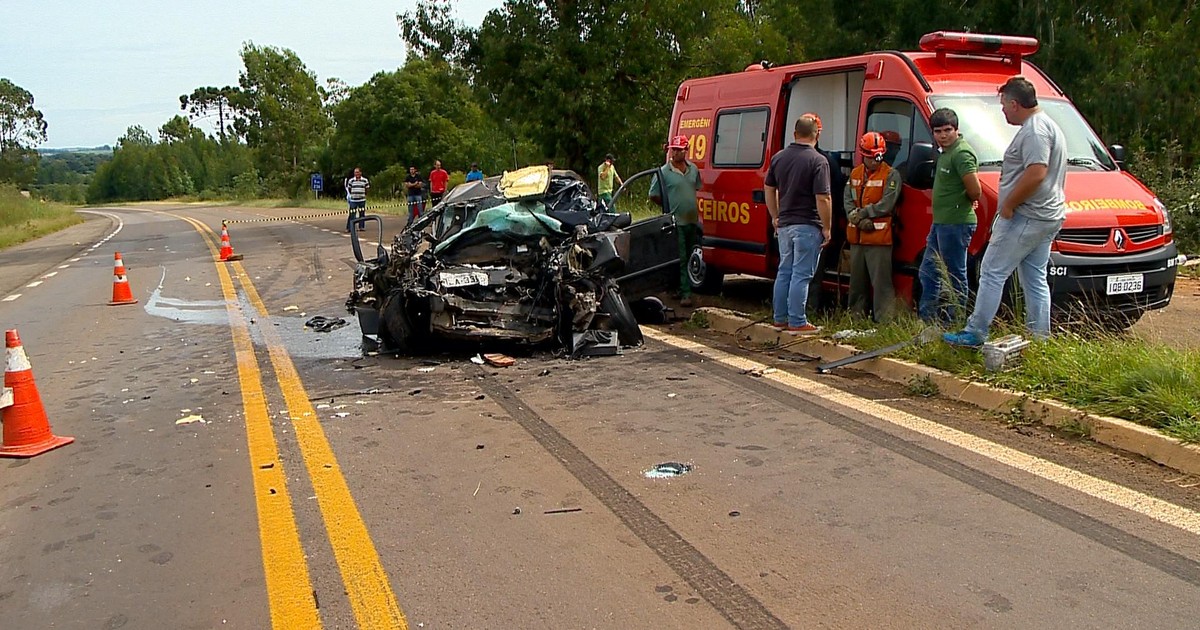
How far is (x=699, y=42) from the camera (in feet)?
88.9

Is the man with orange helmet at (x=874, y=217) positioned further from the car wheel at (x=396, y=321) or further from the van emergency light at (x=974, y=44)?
the car wheel at (x=396, y=321)

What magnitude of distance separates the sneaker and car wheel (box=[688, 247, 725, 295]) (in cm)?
431

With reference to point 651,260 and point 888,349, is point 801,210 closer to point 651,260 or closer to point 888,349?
point 888,349

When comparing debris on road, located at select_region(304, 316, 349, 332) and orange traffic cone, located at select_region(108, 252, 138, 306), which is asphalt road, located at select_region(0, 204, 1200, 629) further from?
orange traffic cone, located at select_region(108, 252, 138, 306)

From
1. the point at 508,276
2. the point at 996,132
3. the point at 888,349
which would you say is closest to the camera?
the point at 888,349

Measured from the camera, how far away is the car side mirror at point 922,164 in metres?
7.53

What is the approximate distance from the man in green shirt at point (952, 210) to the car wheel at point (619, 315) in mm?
2394

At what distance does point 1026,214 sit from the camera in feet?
20.6

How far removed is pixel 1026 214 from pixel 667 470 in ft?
9.88

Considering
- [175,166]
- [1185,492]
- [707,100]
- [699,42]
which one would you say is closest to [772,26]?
[699,42]

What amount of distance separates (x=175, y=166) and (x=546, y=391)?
5334 inches

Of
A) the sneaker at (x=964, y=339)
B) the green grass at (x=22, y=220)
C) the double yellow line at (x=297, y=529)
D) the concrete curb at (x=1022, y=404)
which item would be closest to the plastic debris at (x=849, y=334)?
the concrete curb at (x=1022, y=404)

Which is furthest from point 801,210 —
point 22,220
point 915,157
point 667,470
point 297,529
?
point 22,220

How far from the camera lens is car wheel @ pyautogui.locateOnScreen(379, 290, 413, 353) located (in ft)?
27.1
